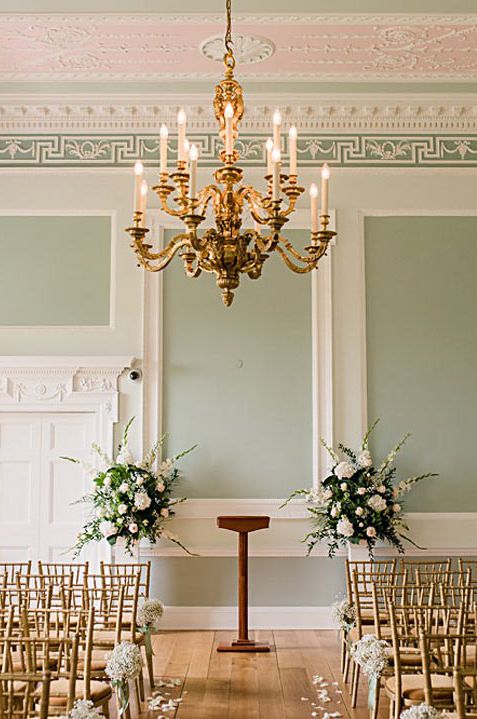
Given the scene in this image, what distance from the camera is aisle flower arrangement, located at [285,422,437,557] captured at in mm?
8633

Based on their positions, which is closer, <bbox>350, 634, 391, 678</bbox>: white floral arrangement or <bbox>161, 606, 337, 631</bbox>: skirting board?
<bbox>350, 634, 391, 678</bbox>: white floral arrangement

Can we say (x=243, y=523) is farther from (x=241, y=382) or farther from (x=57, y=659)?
(x=57, y=659)

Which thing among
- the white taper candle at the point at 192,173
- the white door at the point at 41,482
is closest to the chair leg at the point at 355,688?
the white taper candle at the point at 192,173

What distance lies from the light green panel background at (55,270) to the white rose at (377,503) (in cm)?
323

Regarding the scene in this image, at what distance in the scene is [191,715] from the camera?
6074 mm

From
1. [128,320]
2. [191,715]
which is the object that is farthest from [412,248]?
[191,715]

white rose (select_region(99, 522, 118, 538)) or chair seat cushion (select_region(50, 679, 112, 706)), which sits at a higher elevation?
white rose (select_region(99, 522, 118, 538))

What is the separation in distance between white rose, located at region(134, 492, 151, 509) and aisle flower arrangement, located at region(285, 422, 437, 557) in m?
1.51

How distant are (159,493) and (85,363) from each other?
5.10 ft

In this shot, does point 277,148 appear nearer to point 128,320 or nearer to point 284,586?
point 128,320

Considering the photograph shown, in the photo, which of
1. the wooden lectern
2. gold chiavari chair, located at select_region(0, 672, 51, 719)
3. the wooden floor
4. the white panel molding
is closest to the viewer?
gold chiavari chair, located at select_region(0, 672, 51, 719)

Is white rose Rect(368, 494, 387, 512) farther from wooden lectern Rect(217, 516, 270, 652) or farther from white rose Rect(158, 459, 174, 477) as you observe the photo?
white rose Rect(158, 459, 174, 477)

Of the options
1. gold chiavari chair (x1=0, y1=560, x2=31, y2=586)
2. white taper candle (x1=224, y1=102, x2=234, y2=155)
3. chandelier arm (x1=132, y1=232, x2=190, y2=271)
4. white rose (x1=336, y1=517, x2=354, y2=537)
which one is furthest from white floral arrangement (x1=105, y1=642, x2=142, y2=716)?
white rose (x1=336, y1=517, x2=354, y2=537)

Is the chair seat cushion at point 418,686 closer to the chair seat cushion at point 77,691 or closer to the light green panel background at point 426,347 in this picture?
the chair seat cushion at point 77,691
